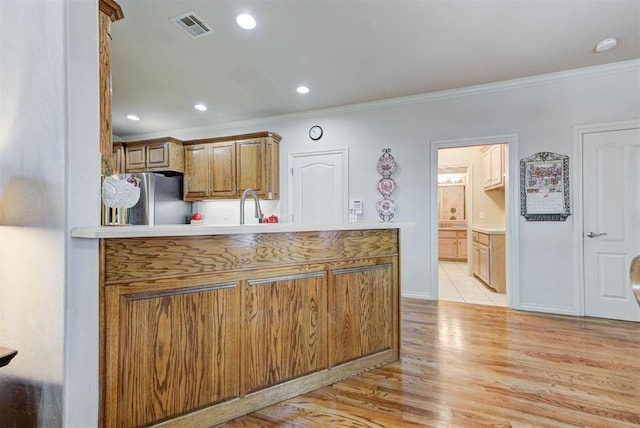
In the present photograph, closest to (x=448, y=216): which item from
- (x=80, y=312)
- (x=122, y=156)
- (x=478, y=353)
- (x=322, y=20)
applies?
(x=478, y=353)

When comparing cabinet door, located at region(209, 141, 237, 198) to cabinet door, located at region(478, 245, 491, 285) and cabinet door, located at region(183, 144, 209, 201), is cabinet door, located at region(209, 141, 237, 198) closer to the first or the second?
cabinet door, located at region(183, 144, 209, 201)

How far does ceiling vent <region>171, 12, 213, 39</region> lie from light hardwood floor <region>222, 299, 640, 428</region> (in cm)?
288

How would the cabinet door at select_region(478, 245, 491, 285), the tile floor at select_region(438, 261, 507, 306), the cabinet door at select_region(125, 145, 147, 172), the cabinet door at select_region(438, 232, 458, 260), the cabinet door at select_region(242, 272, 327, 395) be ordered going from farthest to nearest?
the cabinet door at select_region(438, 232, 458, 260) < the cabinet door at select_region(125, 145, 147, 172) < the cabinet door at select_region(478, 245, 491, 285) < the tile floor at select_region(438, 261, 507, 306) < the cabinet door at select_region(242, 272, 327, 395)

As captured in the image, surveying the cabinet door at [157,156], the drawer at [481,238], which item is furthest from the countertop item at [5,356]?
the drawer at [481,238]

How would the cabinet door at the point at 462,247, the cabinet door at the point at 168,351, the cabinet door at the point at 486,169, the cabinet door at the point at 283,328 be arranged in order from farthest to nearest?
1. the cabinet door at the point at 462,247
2. the cabinet door at the point at 486,169
3. the cabinet door at the point at 283,328
4. the cabinet door at the point at 168,351

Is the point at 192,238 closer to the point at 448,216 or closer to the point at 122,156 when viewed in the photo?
the point at 122,156

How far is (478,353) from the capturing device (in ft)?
7.75

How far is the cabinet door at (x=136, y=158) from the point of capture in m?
4.91

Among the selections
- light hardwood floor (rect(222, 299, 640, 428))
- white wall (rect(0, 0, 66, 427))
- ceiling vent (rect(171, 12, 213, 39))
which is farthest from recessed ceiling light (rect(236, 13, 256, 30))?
light hardwood floor (rect(222, 299, 640, 428))

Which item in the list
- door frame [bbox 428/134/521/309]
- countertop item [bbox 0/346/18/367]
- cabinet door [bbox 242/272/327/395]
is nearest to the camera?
countertop item [bbox 0/346/18/367]

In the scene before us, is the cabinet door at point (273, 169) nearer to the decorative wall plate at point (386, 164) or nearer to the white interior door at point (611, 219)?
the decorative wall plate at point (386, 164)

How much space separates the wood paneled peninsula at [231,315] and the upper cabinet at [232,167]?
280cm

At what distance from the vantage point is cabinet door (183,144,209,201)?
15.9 feet

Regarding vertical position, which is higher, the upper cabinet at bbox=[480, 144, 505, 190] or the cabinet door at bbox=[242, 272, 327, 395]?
the upper cabinet at bbox=[480, 144, 505, 190]
